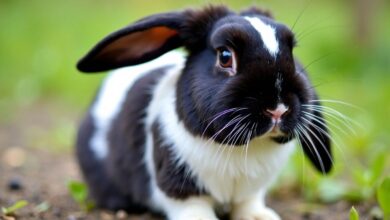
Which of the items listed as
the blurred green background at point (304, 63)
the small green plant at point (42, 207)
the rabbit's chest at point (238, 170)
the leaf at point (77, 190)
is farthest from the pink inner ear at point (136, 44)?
the blurred green background at point (304, 63)

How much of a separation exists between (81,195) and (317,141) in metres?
1.41

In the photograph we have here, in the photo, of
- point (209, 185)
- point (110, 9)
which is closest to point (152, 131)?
point (209, 185)

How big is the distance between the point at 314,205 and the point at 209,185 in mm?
1064

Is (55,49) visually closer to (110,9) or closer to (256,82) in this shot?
(110,9)

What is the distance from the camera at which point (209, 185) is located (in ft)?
11.4

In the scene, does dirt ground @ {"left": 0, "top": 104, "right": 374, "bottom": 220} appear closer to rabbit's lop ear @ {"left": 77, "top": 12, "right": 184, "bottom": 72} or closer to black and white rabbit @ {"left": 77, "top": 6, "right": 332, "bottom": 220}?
black and white rabbit @ {"left": 77, "top": 6, "right": 332, "bottom": 220}

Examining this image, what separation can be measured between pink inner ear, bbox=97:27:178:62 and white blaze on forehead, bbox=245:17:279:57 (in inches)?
20.5

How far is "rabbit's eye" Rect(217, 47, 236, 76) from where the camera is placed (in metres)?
3.14

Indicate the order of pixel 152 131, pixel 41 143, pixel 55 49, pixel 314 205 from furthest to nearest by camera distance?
pixel 55 49 → pixel 41 143 → pixel 314 205 → pixel 152 131

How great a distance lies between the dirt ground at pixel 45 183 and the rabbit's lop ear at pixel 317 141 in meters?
0.37

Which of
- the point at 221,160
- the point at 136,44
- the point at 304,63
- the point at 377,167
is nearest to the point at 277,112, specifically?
the point at 221,160

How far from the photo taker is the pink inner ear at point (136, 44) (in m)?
3.61

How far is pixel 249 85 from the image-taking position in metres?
2.99

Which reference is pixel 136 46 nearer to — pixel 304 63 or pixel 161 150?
pixel 161 150
